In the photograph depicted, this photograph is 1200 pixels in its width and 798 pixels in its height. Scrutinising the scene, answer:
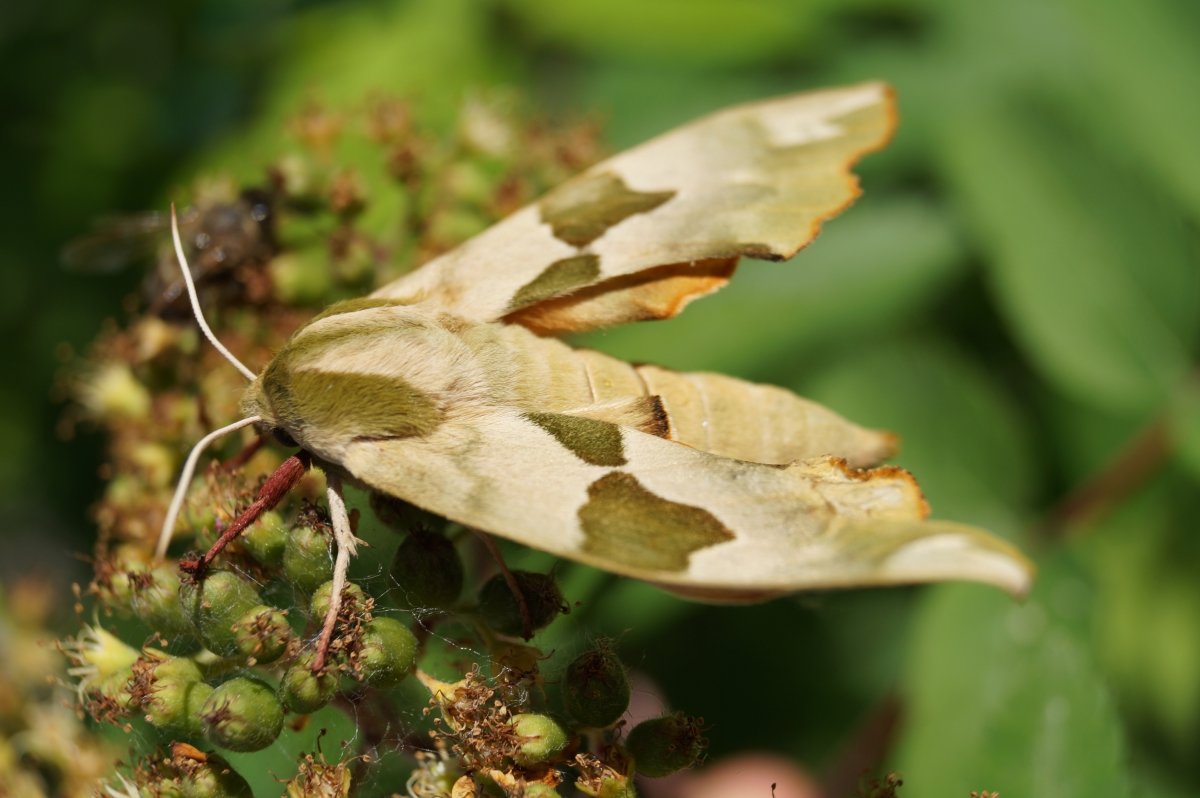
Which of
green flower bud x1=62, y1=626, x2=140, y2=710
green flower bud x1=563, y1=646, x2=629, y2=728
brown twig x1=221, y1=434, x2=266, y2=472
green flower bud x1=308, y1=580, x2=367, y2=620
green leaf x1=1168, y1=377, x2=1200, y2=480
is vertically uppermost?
brown twig x1=221, y1=434, x2=266, y2=472

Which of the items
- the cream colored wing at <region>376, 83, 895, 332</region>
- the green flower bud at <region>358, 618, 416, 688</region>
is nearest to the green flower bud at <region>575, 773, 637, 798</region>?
the green flower bud at <region>358, 618, 416, 688</region>

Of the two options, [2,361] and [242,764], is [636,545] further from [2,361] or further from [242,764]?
[2,361]

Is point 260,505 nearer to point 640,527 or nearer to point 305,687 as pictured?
point 305,687

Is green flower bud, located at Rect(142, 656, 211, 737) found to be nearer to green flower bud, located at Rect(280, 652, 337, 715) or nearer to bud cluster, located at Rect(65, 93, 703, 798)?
bud cluster, located at Rect(65, 93, 703, 798)

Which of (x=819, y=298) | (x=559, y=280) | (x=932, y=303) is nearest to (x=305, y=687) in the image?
(x=559, y=280)

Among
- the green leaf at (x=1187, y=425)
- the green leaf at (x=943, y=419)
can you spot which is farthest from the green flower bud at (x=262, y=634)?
the green leaf at (x=1187, y=425)

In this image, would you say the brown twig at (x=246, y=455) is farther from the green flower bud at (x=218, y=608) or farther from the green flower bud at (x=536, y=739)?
the green flower bud at (x=536, y=739)

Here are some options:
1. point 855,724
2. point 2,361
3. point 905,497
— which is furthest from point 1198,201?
point 2,361
